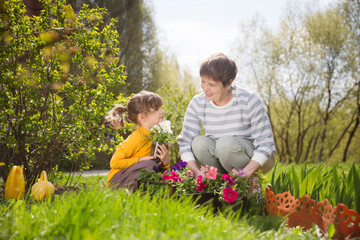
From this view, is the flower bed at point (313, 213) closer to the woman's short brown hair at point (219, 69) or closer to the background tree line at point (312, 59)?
the woman's short brown hair at point (219, 69)

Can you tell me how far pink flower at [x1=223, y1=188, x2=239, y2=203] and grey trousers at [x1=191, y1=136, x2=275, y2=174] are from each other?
45 centimetres

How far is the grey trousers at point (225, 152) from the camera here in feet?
9.44

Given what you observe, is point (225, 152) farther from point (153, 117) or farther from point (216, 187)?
point (153, 117)

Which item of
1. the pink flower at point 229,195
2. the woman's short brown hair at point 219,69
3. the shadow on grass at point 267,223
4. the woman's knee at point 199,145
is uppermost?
the woman's short brown hair at point 219,69

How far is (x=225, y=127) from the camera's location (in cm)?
319

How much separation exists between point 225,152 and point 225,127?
377mm

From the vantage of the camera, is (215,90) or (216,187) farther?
(215,90)

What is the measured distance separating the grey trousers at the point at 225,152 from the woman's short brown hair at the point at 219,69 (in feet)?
1.88

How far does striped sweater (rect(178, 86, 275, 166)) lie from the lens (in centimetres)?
290

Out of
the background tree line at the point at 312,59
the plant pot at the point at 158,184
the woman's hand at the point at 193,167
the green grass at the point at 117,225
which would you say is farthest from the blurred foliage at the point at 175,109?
the background tree line at the point at 312,59

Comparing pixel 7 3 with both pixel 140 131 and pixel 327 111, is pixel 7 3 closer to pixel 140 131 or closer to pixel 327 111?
pixel 140 131

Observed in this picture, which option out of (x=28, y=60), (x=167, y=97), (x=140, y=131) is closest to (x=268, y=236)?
(x=140, y=131)

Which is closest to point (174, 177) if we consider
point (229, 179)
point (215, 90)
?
point (229, 179)

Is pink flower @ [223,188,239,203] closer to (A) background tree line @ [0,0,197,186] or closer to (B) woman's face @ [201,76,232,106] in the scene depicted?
(B) woman's face @ [201,76,232,106]
